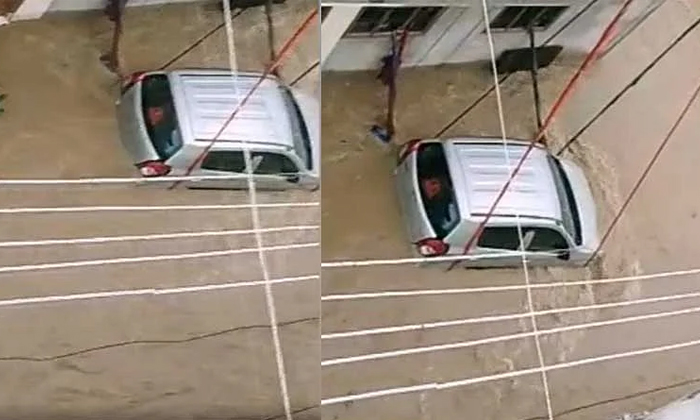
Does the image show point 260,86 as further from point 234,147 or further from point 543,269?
point 543,269

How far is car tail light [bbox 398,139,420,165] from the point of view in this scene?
3.24ft

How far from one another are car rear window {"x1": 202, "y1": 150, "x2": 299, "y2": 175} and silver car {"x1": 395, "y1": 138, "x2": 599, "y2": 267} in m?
0.09

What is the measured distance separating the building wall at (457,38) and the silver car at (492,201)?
0.25ft

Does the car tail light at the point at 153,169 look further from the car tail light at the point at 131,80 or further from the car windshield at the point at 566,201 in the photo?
the car windshield at the point at 566,201

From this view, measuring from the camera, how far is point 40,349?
0.94 metres

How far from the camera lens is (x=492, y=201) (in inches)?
39.8

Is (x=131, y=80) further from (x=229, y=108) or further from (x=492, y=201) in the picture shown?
(x=492, y=201)

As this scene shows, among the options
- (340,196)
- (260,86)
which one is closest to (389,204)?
(340,196)

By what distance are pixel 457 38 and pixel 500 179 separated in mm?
126

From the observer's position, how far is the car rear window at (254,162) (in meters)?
0.98

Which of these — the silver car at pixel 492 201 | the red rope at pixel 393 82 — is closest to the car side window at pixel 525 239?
the silver car at pixel 492 201

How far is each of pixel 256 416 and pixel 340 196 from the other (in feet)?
0.65

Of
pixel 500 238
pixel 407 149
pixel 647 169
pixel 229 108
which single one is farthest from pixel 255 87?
pixel 647 169

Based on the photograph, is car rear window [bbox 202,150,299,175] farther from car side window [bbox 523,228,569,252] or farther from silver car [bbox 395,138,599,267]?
car side window [bbox 523,228,569,252]
